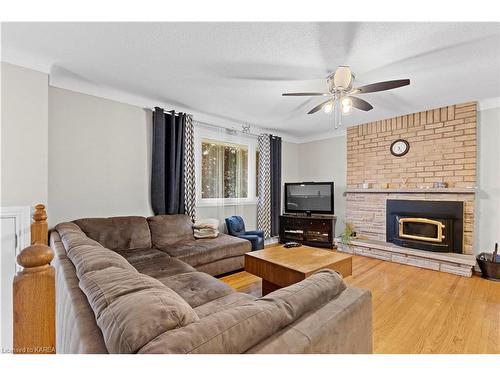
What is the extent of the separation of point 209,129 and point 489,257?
439 cm

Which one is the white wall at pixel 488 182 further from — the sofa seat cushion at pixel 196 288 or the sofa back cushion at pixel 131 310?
the sofa back cushion at pixel 131 310

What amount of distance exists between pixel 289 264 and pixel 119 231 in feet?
6.52

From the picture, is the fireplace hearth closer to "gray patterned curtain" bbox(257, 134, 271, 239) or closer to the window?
"gray patterned curtain" bbox(257, 134, 271, 239)

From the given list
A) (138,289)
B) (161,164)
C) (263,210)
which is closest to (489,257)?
(263,210)

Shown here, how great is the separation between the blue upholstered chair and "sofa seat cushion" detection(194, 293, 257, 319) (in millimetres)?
1891

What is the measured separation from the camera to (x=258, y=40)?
1.92m

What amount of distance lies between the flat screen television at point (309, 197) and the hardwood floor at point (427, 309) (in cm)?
144

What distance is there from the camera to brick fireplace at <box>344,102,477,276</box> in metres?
3.32

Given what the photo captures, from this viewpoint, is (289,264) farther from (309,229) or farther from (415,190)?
(415,190)

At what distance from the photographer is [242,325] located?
0.77 m

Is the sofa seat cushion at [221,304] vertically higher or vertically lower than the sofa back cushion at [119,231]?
lower

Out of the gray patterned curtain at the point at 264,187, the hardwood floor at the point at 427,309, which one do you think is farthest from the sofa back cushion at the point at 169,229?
the gray patterned curtain at the point at 264,187

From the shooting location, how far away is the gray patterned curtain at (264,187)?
186 inches
